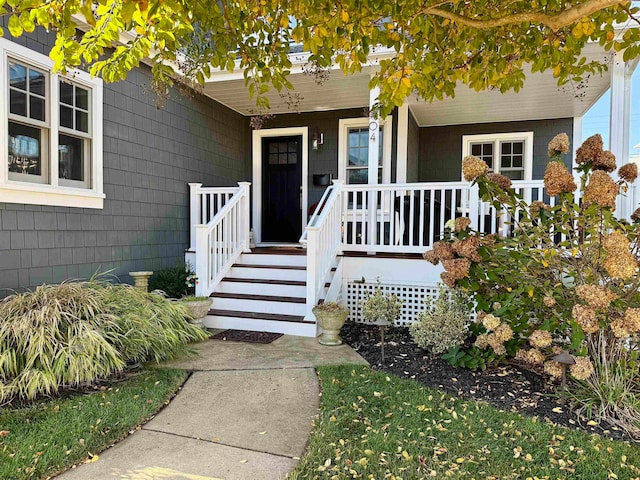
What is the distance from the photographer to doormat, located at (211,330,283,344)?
4.61 meters

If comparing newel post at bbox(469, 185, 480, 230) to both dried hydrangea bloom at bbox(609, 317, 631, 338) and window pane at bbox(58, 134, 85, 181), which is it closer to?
dried hydrangea bloom at bbox(609, 317, 631, 338)

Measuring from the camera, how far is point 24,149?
14.5 feet

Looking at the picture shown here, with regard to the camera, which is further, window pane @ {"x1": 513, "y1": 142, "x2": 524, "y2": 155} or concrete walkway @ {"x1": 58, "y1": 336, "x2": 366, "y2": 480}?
window pane @ {"x1": 513, "y1": 142, "x2": 524, "y2": 155}

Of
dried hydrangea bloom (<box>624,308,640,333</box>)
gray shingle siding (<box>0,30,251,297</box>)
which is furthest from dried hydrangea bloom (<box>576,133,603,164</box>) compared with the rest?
gray shingle siding (<box>0,30,251,297</box>)

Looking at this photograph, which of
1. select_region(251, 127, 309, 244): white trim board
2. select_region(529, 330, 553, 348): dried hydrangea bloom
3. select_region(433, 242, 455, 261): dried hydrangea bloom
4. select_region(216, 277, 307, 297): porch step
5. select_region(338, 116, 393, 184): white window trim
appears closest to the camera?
select_region(529, 330, 553, 348): dried hydrangea bloom

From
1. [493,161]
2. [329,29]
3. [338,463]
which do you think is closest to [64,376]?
[338,463]

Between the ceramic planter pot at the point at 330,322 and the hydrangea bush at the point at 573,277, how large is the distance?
1.33m

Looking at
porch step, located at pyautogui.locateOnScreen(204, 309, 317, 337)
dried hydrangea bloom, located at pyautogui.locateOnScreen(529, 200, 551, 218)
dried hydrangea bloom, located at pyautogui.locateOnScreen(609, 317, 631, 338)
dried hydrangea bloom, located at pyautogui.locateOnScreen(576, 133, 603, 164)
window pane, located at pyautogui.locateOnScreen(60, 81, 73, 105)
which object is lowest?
porch step, located at pyautogui.locateOnScreen(204, 309, 317, 337)

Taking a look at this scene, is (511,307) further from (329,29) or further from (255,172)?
(255,172)

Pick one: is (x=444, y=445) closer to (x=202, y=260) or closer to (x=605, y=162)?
(x=605, y=162)

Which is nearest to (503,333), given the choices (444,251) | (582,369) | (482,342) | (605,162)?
(482,342)

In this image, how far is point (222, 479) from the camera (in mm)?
2123

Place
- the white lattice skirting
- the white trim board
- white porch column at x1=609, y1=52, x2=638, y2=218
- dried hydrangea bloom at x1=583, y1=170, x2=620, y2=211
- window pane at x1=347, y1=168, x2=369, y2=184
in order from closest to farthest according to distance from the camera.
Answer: dried hydrangea bloom at x1=583, y1=170, x2=620, y2=211, white porch column at x1=609, y1=52, x2=638, y2=218, the white lattice skirting, window pane at x1=347, y1=168, x2=369, y2=184, the white trim board

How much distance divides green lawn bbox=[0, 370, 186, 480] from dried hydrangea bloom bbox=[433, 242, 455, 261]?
7.89 ft
